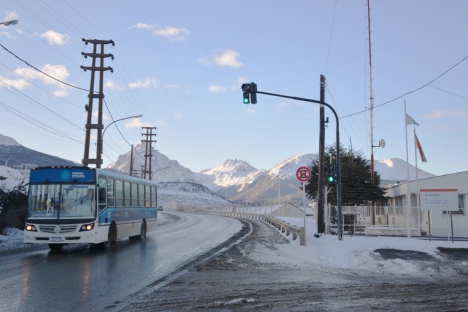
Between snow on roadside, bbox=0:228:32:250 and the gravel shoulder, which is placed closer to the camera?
the gravel shoulder

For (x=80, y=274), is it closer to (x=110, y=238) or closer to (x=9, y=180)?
(x=110, y=238)

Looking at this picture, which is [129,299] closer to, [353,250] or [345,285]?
[345,285]

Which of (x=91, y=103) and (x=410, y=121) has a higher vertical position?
(x=91, y=103)

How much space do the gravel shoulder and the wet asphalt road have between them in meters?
0.71

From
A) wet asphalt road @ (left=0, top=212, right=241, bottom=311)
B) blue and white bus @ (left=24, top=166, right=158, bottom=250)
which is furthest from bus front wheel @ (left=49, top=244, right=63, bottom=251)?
wet asphalt road @ (left=0, top=212, right=241, bottom=311)

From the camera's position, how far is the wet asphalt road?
26.3 ft

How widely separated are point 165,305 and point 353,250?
11.2m

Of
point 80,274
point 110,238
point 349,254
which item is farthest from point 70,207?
point 349,254

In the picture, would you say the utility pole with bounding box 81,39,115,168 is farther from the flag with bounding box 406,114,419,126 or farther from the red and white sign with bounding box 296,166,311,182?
the flag with bounding box 406,114,419,126

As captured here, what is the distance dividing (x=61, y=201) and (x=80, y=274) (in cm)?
554

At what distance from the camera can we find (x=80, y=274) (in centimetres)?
1125

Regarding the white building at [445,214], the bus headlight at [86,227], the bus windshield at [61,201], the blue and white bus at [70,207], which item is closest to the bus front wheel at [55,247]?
the blue and white bus at [70,207]

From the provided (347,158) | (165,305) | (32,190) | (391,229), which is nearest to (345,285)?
(165,305)

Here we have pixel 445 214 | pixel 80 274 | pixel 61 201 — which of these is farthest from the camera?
pixel 445 214
